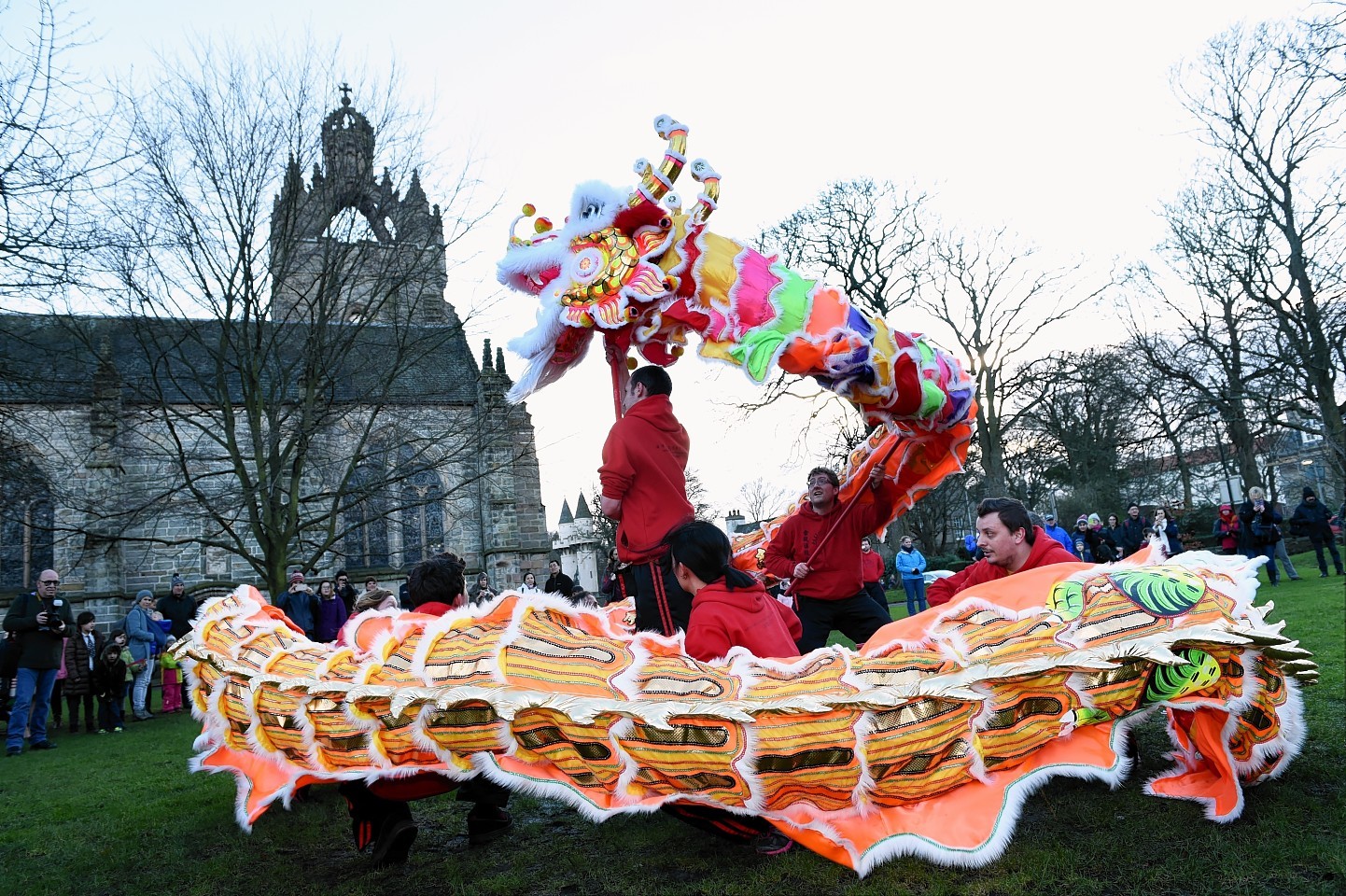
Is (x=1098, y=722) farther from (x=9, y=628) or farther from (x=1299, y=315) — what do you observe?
(x=1299, y=315)

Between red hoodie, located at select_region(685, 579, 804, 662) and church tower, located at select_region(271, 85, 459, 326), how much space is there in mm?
13006

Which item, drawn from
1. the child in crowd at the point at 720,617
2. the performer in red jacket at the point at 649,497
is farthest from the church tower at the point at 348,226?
the child in crowd at the point at 720,617

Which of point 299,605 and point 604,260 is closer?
point 604,260

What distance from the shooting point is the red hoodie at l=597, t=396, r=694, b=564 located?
3916 millimetres

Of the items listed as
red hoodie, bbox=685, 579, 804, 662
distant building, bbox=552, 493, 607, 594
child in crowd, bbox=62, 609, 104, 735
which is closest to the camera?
red hoodie, bbox=685, 579, 804, 662

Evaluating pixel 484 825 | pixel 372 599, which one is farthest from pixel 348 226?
pixel 484 825

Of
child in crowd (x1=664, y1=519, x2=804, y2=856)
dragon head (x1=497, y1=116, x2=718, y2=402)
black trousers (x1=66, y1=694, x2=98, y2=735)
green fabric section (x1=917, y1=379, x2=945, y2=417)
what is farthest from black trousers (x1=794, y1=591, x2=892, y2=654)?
black trousers (x1=66, y1=694, x2=98, y2=735)

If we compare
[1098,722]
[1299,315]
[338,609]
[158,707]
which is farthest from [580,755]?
[1299,315]

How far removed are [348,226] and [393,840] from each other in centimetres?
1325

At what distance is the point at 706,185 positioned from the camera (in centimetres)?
407

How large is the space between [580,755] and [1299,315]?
23.7m

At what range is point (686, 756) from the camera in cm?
274

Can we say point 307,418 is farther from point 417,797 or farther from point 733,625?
point 733,625

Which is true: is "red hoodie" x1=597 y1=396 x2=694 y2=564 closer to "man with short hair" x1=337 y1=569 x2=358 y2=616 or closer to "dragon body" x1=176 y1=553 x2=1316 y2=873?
"dragon body" x1=176 y1=553 x2=1316 y2=873
